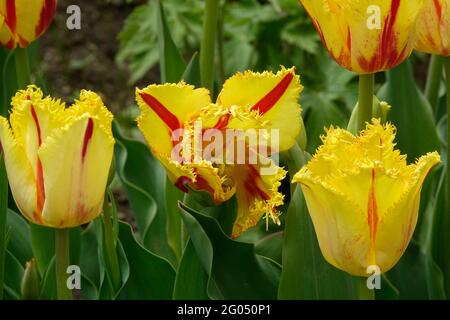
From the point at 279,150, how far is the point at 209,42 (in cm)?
43

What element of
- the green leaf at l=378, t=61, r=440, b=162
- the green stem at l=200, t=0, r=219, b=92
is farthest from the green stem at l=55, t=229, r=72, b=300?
the green leaf at l=378, t=61, r=440, b=162

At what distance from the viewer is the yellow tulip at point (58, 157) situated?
1.11m

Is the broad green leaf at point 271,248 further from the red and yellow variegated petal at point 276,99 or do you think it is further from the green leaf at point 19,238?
the green leaf at point 19,238

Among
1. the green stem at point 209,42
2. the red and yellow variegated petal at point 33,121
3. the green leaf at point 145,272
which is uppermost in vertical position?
the green stem at point 209,42

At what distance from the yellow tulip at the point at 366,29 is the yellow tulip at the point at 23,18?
1.29ft

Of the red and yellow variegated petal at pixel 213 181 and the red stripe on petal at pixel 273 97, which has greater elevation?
the red stripe on petal at pixel 273 97

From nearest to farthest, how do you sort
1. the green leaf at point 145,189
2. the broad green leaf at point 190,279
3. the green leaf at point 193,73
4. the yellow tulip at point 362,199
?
the yellow tulip at point 362,199, the broad green leaf at point 190,279, the green leaf at point 193,73, the green leaf at point 145,189

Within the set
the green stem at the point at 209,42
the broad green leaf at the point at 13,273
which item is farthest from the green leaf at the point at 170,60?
the broad green leaf at the point at 13,273

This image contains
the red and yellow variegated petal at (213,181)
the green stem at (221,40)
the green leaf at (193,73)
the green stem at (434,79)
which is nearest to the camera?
the red and yellow variegated petal at (213,181)

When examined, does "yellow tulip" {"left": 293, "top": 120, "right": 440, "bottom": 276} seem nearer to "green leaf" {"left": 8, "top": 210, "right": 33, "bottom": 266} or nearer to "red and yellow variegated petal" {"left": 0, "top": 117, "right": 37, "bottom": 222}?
"red and yellow variegated petal" {"left": 0, "top": 117, "right": 37, "bottom": 222}

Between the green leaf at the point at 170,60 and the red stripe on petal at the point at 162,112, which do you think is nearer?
the red stripe on petal at the point at 162,112

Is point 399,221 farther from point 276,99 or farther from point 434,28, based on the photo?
point 434,28

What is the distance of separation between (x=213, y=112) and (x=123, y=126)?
72.6 inches

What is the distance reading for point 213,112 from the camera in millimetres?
1173
